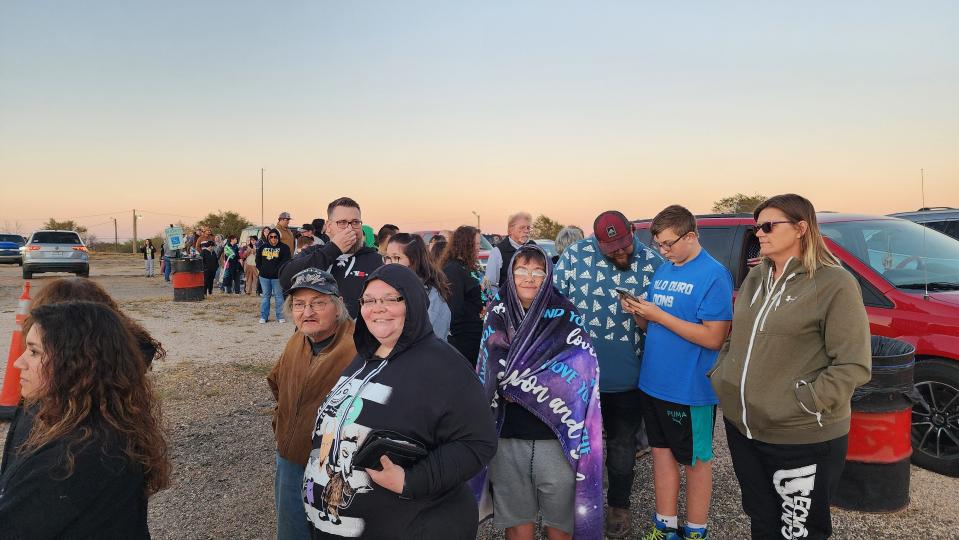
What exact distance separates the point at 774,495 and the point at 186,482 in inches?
161

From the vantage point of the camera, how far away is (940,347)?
13.4ft

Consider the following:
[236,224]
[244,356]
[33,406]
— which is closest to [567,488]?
[33,406]

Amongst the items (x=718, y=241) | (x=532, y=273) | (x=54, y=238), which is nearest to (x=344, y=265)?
(x=532, y=273)

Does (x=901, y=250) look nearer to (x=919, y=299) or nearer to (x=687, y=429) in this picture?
(x=919, y=299)

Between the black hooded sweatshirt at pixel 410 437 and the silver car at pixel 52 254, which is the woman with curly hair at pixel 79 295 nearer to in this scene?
the black hooded sweatshirt at pixel 410 437

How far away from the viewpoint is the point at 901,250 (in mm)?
4793

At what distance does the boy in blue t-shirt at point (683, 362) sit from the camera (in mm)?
3113

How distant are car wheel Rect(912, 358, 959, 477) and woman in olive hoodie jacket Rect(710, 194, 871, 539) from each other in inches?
92.4

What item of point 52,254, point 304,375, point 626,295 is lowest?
point 304,375

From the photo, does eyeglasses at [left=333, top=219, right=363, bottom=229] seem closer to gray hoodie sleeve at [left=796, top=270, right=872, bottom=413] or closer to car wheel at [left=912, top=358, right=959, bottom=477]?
gray hoodie sleeve at [left=796, top=270, right=872, bottom=413]

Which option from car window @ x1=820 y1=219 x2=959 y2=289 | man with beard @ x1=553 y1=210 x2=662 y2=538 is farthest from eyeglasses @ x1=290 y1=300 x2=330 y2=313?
car window @ x1=820 y1=219 x2=959 y2=289

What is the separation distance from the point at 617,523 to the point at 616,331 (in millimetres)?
1244

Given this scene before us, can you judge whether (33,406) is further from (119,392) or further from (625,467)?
(625,467)

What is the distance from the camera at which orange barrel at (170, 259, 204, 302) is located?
1479 cm
